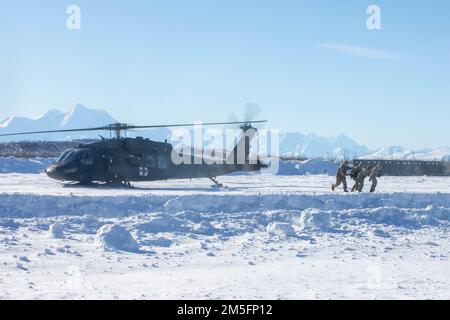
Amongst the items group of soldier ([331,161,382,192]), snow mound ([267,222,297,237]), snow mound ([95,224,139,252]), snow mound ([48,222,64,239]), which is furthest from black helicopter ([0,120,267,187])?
snow mound ([95,224,139,252])

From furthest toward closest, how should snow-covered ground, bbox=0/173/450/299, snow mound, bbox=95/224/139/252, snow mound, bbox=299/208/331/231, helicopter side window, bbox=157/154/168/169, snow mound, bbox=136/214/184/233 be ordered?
helicopter side window, bbox=157/154/168/169, snow mound, bbox=299/208/331/231, snow mound, bbox=136/214/184/233, snow mound, bbox=95/224/139/252, snow-covered ground, bbox=0/173/450/299

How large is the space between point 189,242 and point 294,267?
3044 mm

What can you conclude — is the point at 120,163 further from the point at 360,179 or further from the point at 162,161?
the point at 360,179

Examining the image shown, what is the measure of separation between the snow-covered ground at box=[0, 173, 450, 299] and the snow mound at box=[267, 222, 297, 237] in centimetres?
3

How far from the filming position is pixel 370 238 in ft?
41.0

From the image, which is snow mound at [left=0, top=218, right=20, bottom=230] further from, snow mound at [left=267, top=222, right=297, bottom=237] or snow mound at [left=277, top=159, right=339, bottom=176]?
snow mound at [left=277, top=159, right=339, bottom=176]

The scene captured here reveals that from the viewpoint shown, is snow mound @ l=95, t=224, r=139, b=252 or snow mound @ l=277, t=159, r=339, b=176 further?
snow mound @ l=277, t=159, r=339, b=176

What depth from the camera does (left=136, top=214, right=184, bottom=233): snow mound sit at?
42.0 feet

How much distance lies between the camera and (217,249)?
35.8 feet

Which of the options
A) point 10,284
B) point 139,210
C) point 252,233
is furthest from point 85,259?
point 139,210

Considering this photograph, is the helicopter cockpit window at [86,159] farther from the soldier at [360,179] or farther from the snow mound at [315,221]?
the snow mound at [315,221]

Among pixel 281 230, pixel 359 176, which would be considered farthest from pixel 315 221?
pixel 359 176

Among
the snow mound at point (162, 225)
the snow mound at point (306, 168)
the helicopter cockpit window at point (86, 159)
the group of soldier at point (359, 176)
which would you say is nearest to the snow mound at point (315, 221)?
the snow mound at point (162, 225)

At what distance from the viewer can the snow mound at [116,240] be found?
415 inches
